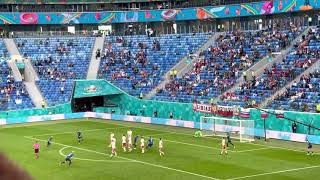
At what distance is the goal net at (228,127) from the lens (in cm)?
4944

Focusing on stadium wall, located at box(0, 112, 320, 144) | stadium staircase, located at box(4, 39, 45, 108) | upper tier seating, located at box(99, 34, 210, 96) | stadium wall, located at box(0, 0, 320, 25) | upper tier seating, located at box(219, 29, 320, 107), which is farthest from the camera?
stadium wall, located at box(0, 0, 320, 25)

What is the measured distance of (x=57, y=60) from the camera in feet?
266

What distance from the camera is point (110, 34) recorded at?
8981cm

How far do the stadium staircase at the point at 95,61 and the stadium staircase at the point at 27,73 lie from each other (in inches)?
304

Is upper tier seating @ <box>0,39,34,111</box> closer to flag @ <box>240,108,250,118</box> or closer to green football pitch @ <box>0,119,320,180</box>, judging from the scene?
green football pitch @ <box>0,119,320,180</box>

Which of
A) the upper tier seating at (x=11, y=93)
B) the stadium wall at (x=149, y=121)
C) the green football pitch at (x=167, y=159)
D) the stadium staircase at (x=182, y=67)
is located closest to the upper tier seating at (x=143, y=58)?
the stadium staircase at (x=182, y=67)

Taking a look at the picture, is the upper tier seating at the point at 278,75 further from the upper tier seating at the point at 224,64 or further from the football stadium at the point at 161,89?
the upper tier seating at the point at 224,64

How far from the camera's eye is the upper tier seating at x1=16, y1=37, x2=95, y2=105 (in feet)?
245

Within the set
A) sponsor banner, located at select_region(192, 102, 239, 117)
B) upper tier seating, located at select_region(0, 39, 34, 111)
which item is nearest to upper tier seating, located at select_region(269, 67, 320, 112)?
sponsor banner, located at select_region(192, 102, 239, 117)

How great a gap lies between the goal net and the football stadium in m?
0.13

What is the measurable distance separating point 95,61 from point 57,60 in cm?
561

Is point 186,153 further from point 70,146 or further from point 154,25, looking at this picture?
point 154,25

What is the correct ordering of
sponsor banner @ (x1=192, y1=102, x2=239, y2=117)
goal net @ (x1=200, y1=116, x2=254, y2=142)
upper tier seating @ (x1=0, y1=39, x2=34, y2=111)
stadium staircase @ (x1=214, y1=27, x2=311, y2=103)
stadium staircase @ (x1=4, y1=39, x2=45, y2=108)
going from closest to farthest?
goal net @ (x1=200, y1=116, x2=254, y2=142), sponsor banner @ (x1=192, y1=102, x2=239, y2=117), stadium staircase @ (x1=214, y1=27, x2=311, y2=103), upper tier seating @ (x1=0, y1=39, x2=34, y2=111), stadium staircase @ (x1=4, y1=39, x2=45, y2=108)

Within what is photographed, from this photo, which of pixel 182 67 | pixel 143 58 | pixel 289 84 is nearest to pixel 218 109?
pixel 289 84
